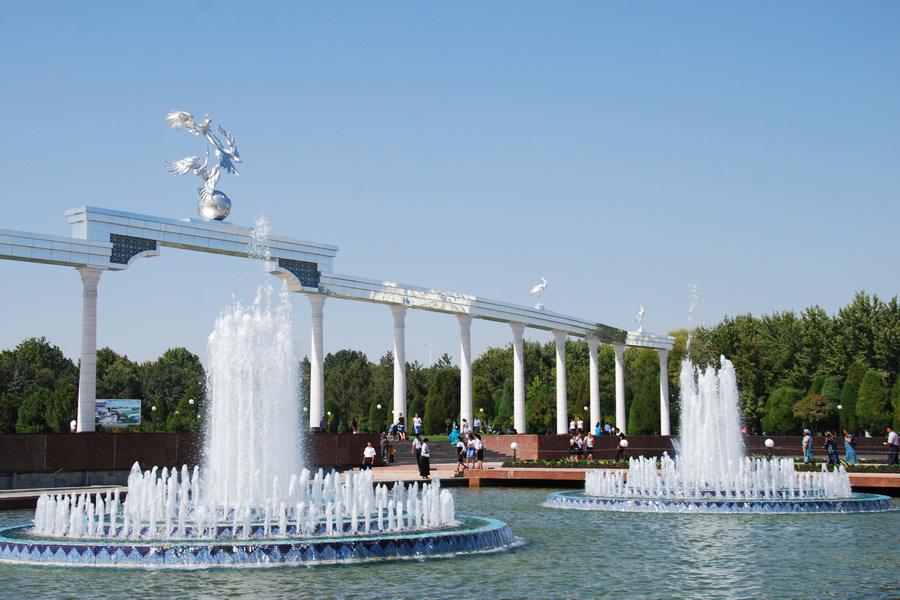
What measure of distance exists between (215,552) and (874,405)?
3856cm

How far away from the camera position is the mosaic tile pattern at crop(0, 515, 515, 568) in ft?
36.6

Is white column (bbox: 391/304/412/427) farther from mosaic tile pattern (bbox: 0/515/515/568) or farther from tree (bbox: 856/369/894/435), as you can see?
tree (bbox: 856/369/894/435)

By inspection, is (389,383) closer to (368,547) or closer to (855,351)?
(855,351)

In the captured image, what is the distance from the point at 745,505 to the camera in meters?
17.0

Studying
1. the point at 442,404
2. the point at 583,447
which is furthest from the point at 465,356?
the point at 442,404

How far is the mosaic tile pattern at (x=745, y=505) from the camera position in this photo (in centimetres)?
1691

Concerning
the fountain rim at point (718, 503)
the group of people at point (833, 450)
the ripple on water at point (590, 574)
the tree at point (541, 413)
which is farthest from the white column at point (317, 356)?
the tree at point (541, 413)

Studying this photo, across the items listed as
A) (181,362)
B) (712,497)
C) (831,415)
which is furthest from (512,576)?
(181,362)

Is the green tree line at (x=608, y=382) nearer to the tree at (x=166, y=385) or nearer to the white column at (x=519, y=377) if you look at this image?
the tree at (x=166, y=385)

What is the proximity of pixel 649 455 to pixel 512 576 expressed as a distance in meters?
25.9

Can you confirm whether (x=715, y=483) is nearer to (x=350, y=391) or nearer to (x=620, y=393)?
(x=620, y=393)

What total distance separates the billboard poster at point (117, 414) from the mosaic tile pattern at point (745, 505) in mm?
39176

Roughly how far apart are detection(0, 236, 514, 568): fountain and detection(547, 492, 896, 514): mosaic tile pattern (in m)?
4.25

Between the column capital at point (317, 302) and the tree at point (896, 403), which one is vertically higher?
the column capital at point (317, 302)
